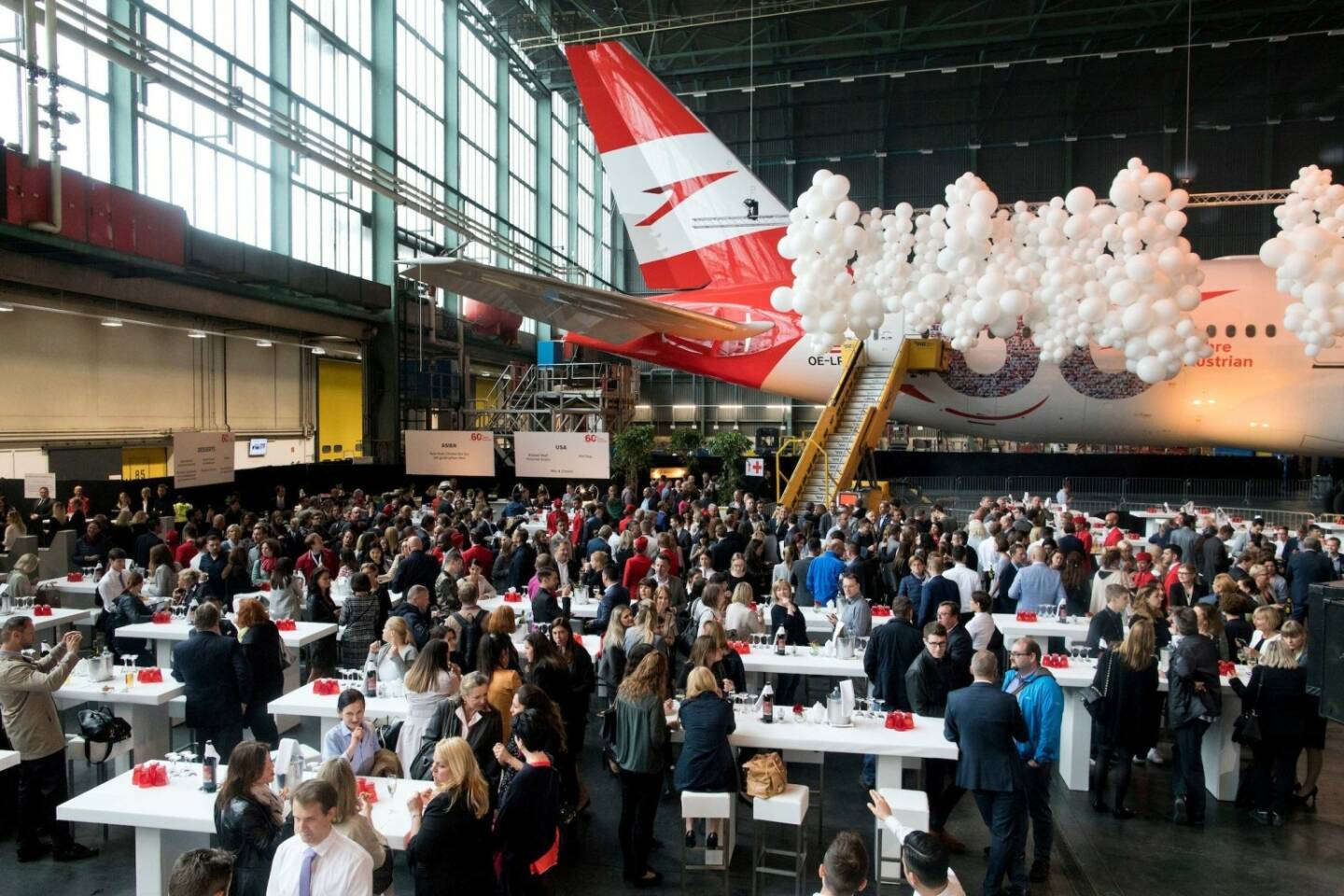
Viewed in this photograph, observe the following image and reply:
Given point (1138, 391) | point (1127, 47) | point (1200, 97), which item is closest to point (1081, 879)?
point (1138, 391)

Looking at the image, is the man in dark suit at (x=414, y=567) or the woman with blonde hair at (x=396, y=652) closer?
the woman with blonde hair at (x=396, y=652)

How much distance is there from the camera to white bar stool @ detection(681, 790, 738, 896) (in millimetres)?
5039

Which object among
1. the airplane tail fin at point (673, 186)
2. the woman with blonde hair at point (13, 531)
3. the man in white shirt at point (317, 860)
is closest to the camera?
the man in white shirt at point (317, 860)

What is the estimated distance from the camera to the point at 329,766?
11.5ft

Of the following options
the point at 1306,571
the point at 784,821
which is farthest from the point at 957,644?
the point at 1306,571

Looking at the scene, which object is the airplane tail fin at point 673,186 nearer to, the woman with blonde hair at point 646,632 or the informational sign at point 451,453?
the informational sign at point 451,453

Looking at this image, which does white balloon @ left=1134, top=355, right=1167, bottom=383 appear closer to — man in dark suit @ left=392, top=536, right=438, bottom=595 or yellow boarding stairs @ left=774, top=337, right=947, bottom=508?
yellow boarding stairs @ left=774, top=337, right=947, bottom=508

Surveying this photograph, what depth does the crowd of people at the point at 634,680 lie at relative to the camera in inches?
154

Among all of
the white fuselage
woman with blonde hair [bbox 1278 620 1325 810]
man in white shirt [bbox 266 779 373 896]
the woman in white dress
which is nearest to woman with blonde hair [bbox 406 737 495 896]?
man in white shirt [bbox 266 779 373 896]

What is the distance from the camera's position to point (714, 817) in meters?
5.08

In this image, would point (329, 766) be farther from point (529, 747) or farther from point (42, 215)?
point (42, 215)

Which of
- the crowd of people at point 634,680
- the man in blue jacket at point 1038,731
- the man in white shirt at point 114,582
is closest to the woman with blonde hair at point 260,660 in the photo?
the crowd of people at point 634,680

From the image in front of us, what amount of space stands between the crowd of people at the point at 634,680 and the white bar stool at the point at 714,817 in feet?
0.40

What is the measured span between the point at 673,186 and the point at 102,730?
50.2 ft
